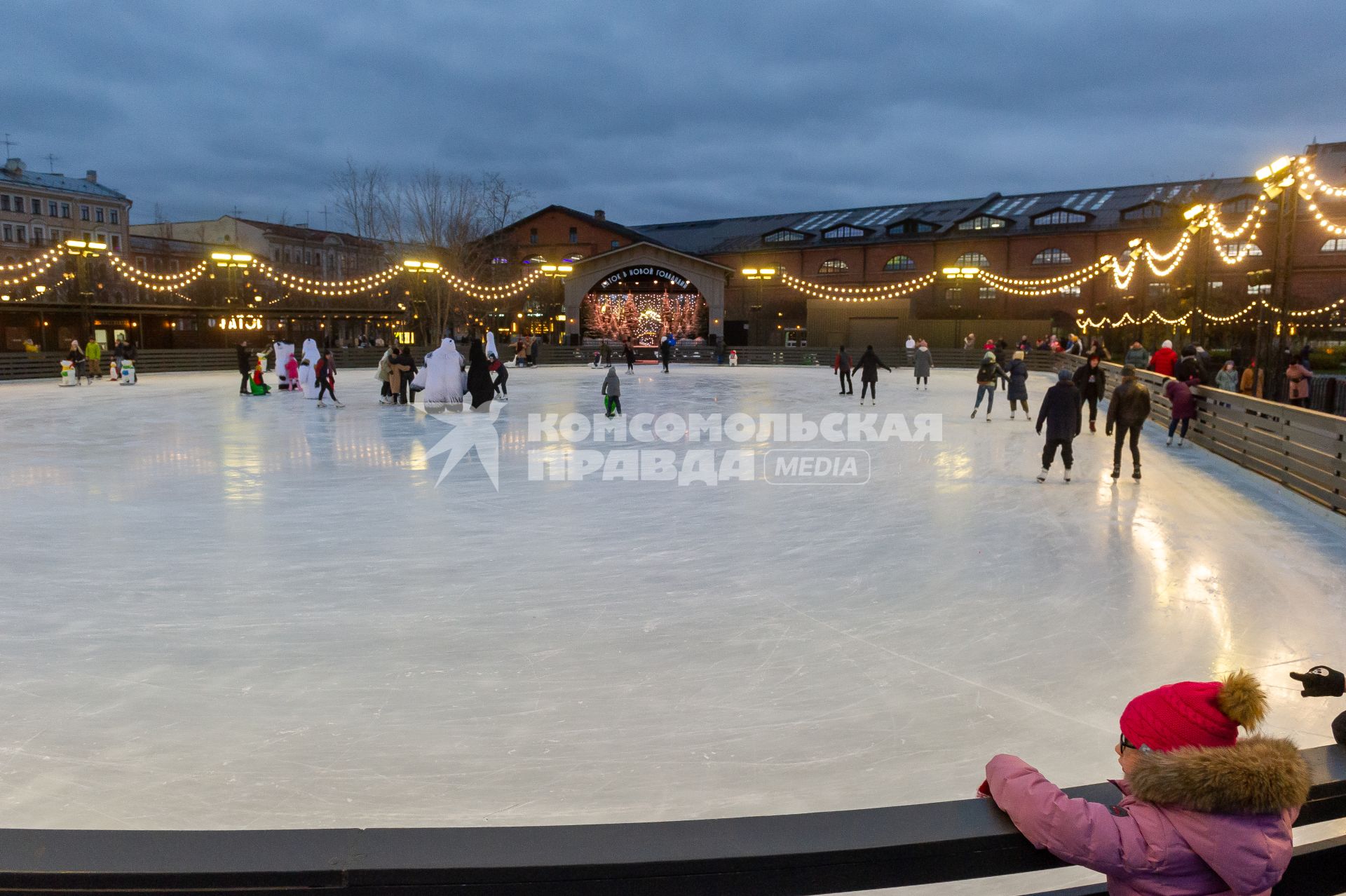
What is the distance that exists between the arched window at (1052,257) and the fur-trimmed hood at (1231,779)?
1748 inches

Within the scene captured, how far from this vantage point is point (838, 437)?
1359cm

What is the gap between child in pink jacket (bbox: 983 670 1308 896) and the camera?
143 cm

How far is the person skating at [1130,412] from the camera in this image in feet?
32.4

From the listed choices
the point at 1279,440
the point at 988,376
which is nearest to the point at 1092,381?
the point at 988,376

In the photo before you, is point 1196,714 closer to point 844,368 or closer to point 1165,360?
point 1165,360

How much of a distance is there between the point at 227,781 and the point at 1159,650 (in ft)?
13.9

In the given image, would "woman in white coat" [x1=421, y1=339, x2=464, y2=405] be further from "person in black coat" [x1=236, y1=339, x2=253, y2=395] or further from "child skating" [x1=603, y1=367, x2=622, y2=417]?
"person in black coat" [x1=236, y1=339, x2=253, y2=395]

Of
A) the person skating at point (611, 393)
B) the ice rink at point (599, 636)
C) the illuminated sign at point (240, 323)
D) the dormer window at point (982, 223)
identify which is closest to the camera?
the ice rink at point (599, 636)

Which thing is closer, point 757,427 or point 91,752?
point 91,752

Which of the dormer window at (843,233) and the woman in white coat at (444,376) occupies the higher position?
the dormer window at (843,233)

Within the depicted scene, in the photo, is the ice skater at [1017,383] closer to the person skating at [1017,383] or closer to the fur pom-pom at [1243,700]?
the person skating at [1017,383]

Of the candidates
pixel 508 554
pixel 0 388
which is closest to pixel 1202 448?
pixel 508 554

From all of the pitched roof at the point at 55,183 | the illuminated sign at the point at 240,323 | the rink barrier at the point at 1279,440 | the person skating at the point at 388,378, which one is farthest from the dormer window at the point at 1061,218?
the pitched roof at the point at 55,183

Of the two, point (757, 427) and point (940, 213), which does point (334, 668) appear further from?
point (940, 213)
